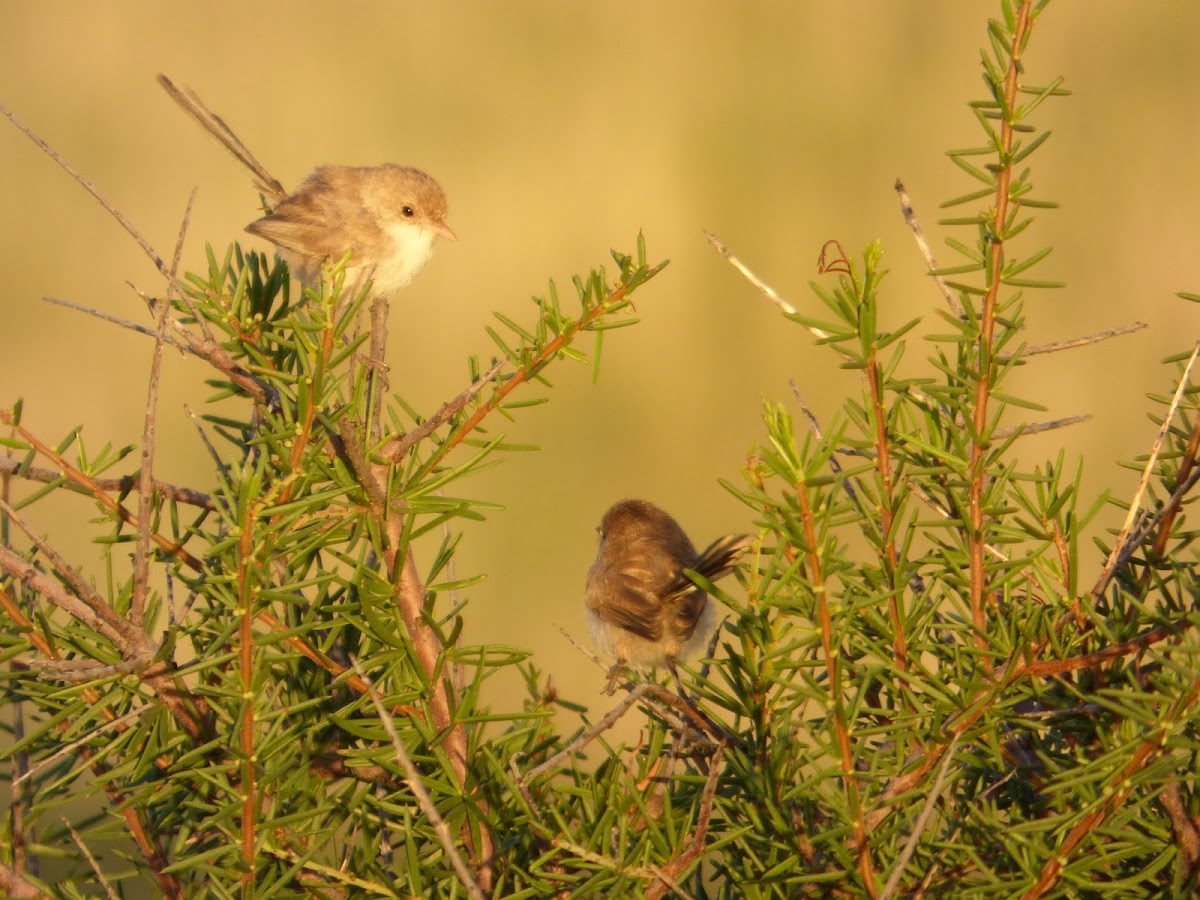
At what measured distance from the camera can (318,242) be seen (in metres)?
4.00

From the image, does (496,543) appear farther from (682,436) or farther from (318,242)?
(318,242)

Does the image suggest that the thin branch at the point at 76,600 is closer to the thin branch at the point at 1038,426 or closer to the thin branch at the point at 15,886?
the thin branch at the point at 15,886

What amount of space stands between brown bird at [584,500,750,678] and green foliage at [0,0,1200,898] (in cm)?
189

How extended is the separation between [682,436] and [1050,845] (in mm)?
4433

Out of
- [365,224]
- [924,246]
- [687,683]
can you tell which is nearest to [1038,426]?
[924,246]

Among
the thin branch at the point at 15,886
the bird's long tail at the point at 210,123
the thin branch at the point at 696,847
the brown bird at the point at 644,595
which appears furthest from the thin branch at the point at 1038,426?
the bird's long tail at the point at 210,123

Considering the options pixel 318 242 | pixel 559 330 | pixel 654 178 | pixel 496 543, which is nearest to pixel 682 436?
pixel 496 543

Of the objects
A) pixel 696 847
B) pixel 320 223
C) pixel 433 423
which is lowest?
pixel 696 847

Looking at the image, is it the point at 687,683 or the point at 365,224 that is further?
the point at 365,224

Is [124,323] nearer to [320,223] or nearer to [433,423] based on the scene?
[433,423]

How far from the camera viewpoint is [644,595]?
3328 millimetres

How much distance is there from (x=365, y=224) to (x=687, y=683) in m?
3.12

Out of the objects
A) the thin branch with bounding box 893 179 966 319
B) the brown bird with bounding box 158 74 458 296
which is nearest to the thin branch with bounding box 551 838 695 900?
the thin branch with bounding box 893 179 966 319

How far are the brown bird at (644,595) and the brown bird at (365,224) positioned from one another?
110cm
